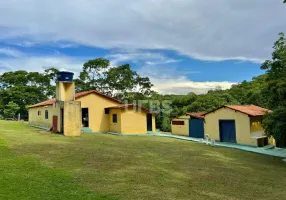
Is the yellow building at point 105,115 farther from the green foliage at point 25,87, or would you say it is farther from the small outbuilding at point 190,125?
the green foliage at point 25,87

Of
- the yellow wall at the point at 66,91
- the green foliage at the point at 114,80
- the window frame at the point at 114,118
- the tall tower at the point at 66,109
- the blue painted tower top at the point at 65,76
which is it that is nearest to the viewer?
the tall tower at the point at 66,109

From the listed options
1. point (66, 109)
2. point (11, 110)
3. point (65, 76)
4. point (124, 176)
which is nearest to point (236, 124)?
point (66, 109)

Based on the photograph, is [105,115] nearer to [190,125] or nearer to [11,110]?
[190,125]

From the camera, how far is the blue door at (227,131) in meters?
20.1

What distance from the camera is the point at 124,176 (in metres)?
8.04

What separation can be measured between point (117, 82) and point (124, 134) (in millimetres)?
19614

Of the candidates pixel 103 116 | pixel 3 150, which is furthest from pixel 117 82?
pixel 3 150

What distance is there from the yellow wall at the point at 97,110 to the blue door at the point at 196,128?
339 inches

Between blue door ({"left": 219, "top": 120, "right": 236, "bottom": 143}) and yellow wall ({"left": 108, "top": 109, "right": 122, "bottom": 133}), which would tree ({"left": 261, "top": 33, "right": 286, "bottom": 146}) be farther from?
yellow wall ({"left": 108, "top": 109, "right": 122, "bottom": 133})

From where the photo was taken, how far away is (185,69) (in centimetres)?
4416

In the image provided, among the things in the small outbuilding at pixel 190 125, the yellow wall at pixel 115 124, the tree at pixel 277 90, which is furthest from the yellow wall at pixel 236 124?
the yellow wall at pixel 115 124

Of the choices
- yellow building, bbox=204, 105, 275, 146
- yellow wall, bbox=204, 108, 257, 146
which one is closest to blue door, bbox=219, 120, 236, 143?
yellow building, bbox=204, 105, 275, 146

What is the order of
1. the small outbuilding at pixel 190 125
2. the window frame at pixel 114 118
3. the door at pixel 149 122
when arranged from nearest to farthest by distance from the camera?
the small outbuilding at pixel 190 125 < the window frame at pixel 114 118 < the door at pixel 149 122

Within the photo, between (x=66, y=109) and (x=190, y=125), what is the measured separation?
1224 centimetres
